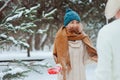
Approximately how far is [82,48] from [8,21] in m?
1.68

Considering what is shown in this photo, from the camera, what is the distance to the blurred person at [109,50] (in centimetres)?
329

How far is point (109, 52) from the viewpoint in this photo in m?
3.31

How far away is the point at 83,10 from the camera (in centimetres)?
1941

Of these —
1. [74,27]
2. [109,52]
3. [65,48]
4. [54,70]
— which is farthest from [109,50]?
[74,27]

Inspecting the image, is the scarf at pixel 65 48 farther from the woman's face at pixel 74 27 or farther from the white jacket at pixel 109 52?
the white jacket at pixel 109 52

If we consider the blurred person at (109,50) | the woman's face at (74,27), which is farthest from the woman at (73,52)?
the blurred person at (109,50)

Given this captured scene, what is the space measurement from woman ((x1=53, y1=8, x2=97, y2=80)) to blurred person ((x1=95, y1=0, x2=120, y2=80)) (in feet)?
11.0

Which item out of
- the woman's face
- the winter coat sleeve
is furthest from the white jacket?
the woman's face

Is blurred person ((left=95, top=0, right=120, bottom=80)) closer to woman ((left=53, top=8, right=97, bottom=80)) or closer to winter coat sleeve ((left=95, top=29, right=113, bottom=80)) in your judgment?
winter coat sleeve ((left=95, top=29, right=113, bottom=80))

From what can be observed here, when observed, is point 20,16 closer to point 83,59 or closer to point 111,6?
point 83,59

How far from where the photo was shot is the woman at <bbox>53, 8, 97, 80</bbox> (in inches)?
268

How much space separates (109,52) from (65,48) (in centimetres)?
351

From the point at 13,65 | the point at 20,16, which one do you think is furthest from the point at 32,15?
the point at 13,65

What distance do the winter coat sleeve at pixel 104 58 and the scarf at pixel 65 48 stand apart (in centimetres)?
335
